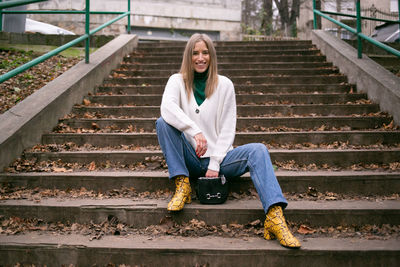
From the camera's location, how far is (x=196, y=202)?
2.95m

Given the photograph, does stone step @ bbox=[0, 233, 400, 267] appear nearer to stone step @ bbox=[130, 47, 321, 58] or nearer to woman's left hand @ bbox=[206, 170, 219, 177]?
woman's left hand @ bbox=[206, 170, 219, 177]

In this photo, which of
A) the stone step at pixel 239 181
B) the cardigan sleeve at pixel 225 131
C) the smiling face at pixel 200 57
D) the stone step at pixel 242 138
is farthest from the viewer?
the stone step at pixel 242 138

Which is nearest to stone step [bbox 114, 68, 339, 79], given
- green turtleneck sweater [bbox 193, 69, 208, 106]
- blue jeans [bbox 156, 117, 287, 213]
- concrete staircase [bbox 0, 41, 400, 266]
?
concrete staircase [bbox 0, 41, 400, 266]

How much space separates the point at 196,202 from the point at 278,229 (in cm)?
79

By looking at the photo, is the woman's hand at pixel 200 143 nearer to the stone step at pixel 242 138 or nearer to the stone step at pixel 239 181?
the stone step at pixel 239 181

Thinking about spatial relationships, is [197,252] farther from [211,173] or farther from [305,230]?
[305,230]

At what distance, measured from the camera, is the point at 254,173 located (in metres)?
2.65

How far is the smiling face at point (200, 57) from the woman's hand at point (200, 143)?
0.60m

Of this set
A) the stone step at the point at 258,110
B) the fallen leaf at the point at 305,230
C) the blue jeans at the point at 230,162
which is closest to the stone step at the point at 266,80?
the stone step at the point at 258,110

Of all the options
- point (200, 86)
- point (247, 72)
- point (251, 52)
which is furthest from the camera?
point (251, 52)

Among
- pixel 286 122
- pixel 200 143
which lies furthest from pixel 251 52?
pixel 200 143

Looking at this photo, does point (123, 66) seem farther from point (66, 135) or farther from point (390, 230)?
point (390, 230)

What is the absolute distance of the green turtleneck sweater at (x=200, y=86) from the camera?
9.88 feet

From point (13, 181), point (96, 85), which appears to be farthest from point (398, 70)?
point (13, 181)
